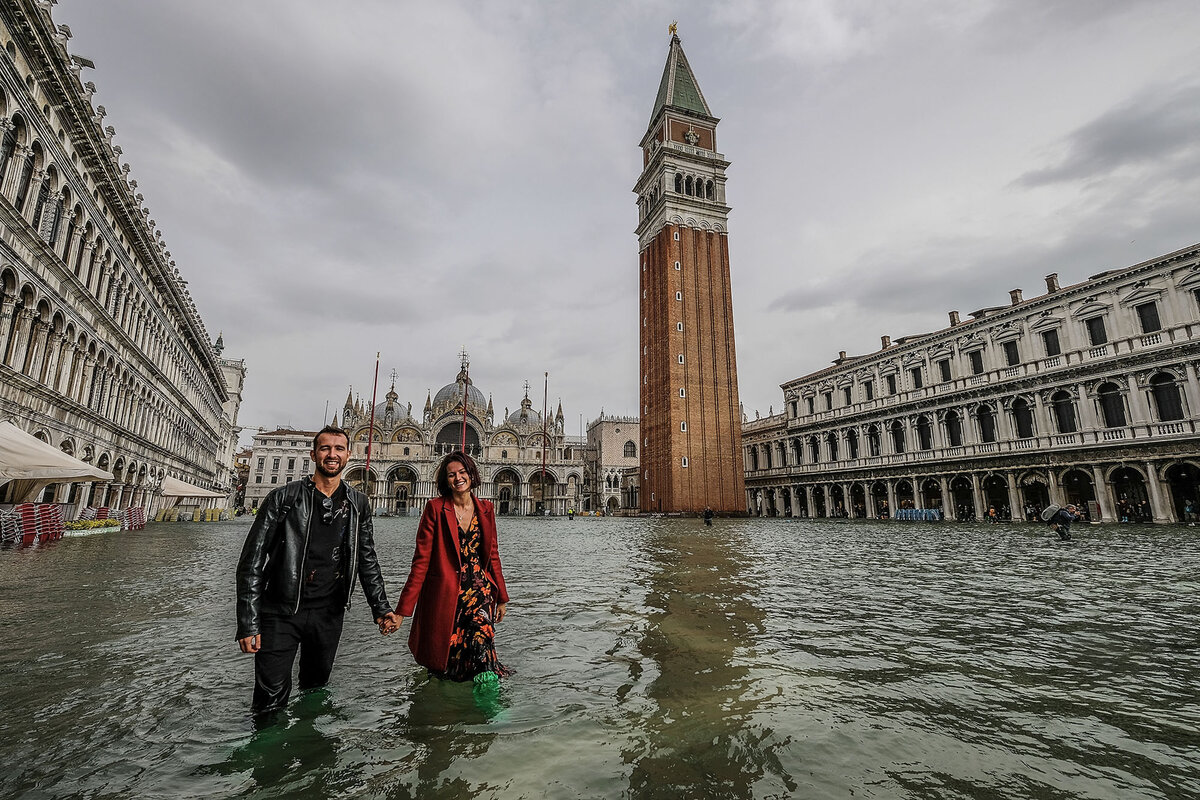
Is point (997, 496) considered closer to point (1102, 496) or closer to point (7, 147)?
point (1102, 496)

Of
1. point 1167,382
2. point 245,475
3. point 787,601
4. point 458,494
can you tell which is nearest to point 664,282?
point 1167,382

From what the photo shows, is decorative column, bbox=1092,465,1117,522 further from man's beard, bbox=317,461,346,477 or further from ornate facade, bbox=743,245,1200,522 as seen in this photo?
man's beard, bbox=317,461,346,477

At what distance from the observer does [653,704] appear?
3.72 meters

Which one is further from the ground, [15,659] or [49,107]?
[49,107]

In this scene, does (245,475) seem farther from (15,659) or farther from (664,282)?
(15,659)

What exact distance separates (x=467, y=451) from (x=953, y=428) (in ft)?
166

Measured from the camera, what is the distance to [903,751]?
3012mm

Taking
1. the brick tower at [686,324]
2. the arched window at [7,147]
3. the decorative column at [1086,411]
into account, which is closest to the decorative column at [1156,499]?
the decorative column at [1086,411]

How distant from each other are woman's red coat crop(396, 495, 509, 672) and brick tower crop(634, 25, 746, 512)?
4252 cm

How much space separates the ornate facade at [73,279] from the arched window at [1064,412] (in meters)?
40.4

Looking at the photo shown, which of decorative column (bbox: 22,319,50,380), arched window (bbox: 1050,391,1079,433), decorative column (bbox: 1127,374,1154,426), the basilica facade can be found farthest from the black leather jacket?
the basilica facade

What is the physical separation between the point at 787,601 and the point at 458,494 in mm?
5136

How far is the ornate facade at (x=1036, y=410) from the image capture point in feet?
83.1

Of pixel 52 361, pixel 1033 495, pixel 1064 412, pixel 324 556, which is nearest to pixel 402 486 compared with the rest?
pixel 52 361
